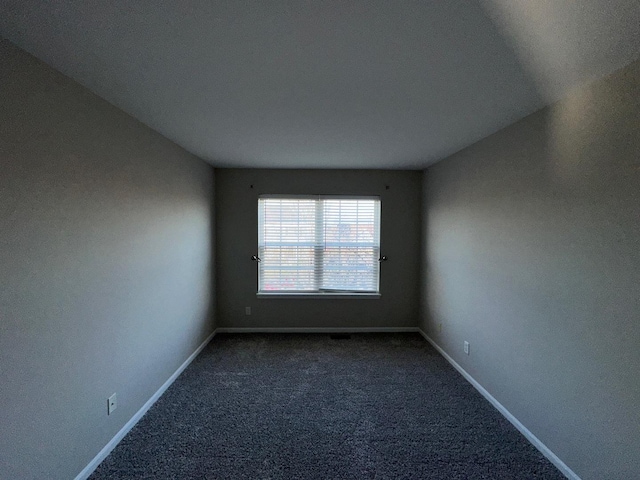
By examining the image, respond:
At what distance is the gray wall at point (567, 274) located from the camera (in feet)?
4.61

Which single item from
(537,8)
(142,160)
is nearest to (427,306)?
(537,8)

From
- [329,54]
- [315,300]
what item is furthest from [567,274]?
[315,300]

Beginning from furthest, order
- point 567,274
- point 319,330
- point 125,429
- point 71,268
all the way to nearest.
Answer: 1. point 319,330
2. point 125,429
3. point 567,274
4. point 71,268

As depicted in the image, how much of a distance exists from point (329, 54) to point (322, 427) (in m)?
2.40

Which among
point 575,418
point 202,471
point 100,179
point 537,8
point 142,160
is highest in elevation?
point 537,8

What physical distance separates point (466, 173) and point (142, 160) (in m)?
2.95

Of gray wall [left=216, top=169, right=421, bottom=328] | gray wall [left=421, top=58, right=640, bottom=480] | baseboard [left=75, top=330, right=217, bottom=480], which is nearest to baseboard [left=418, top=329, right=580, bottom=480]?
gray wall [left=421, top=58, right=640, bottom=480]

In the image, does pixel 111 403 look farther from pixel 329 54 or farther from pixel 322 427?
pixel 329 54

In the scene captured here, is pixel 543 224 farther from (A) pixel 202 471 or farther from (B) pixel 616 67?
(A) pixel 202 471

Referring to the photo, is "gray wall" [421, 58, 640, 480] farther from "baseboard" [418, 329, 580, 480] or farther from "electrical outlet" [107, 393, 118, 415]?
"electrical outlet" [107, 393, 118, 415]

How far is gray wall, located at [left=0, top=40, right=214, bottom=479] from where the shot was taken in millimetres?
1290

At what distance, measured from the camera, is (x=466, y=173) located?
9.43 ft

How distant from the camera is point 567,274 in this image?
173cm

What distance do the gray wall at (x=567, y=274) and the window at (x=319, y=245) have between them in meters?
→ 1.52
